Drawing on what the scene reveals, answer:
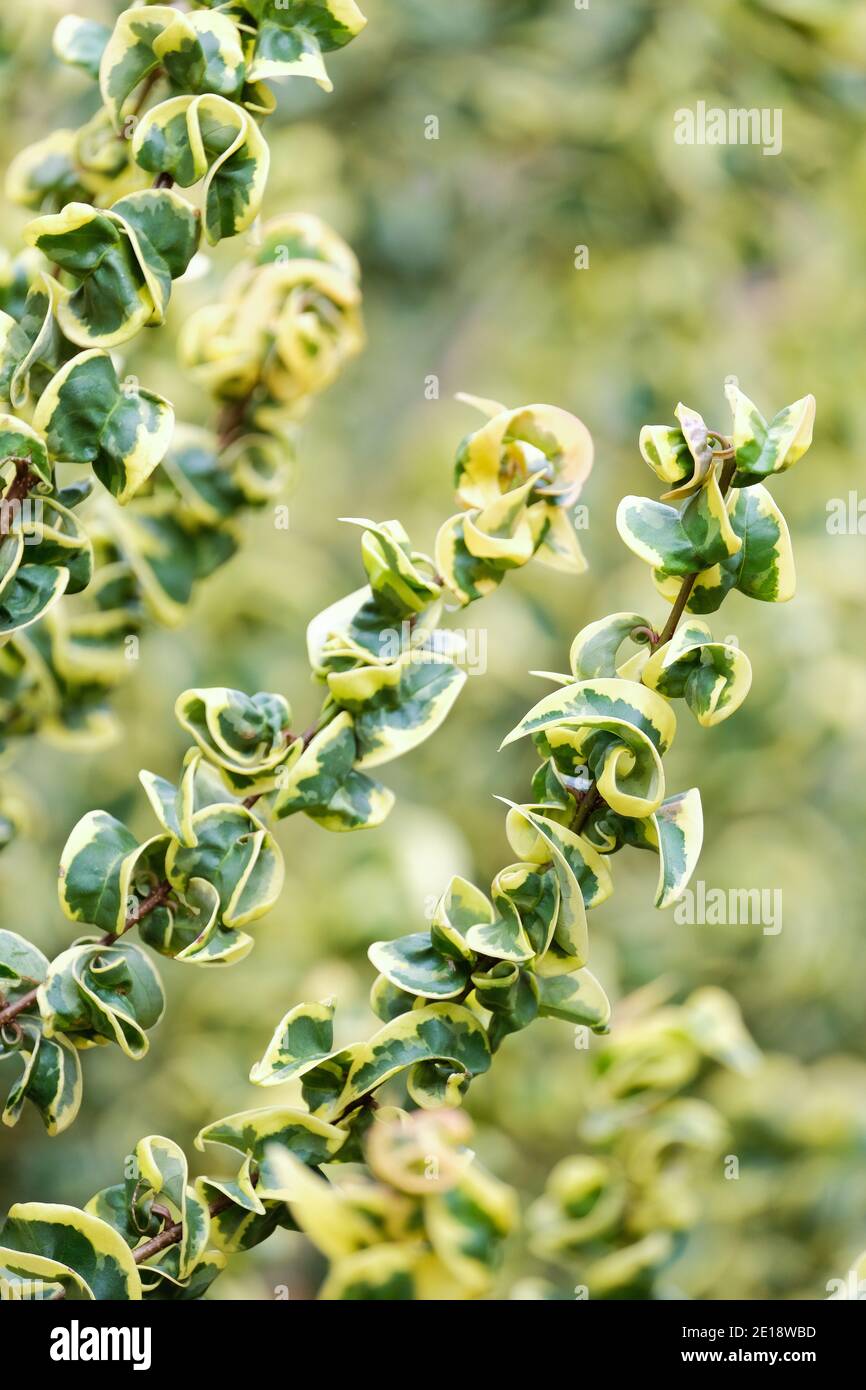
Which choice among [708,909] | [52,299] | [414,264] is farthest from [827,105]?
[52,299]

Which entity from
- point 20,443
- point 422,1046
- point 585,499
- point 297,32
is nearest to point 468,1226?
point 422,1046

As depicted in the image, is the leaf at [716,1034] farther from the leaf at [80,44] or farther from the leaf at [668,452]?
the leaf at [80,44]

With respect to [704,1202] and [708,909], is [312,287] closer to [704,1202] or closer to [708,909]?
[704,1202]

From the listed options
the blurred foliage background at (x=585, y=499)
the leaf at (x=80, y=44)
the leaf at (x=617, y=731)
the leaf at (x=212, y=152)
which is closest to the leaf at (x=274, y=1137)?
the leaf at (x=617, y=731)

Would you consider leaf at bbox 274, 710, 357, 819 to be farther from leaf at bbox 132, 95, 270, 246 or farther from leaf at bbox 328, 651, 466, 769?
leaf at bbox 132, 95, 270, 246

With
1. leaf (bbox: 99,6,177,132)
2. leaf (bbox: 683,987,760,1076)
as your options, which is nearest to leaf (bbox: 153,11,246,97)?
leaf (bbox: 99,6,177,132)

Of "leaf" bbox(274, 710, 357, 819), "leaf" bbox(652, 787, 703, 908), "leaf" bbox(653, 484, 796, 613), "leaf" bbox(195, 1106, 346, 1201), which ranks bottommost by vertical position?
"leaf" bbox(195, 1106, 346, 1201)
